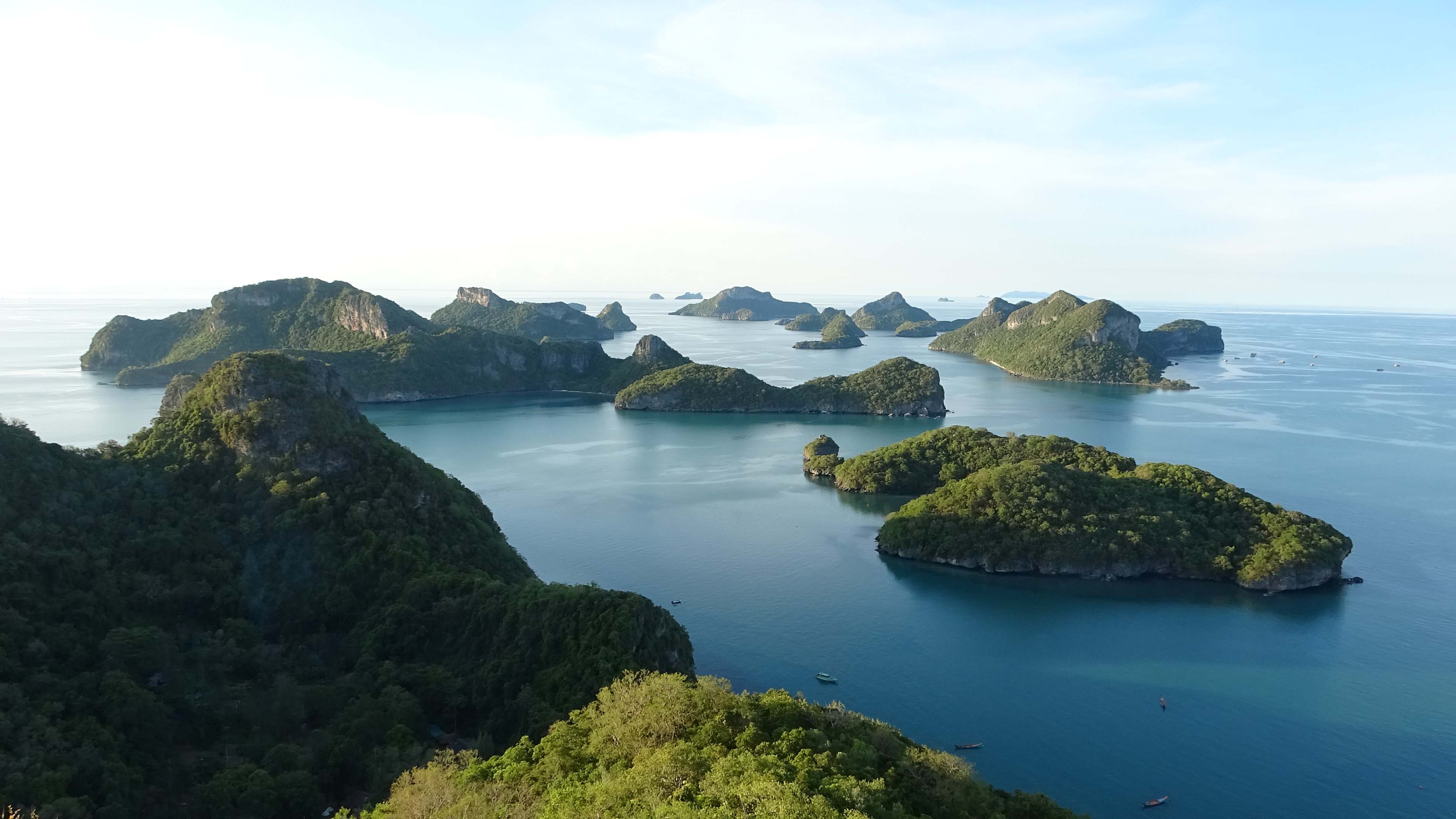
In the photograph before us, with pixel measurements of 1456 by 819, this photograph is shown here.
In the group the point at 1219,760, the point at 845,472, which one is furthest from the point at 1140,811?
the point at 845,472

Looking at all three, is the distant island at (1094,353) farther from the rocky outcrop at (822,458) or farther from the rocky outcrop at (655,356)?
the rocky outcrop at (822,458)

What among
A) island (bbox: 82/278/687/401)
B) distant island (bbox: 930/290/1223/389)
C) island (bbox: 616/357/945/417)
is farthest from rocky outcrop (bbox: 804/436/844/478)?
distant island (bbox: 930/290/1223/389)

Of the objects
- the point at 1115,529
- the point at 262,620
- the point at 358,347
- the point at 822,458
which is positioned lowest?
the point at 262,620

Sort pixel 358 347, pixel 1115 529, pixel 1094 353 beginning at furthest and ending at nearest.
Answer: pixel 1094 353
pixel 358 347
pixel 1115 529

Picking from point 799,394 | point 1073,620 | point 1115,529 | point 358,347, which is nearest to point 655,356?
point 799,394

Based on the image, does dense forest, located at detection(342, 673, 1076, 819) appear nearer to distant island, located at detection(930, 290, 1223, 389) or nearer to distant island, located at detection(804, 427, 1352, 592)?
distant island, located at detection(804, 427, 1352, 592)

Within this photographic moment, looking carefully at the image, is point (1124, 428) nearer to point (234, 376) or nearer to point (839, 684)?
point (839, 684)

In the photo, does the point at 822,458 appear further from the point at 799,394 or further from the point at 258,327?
the point at 258,327
